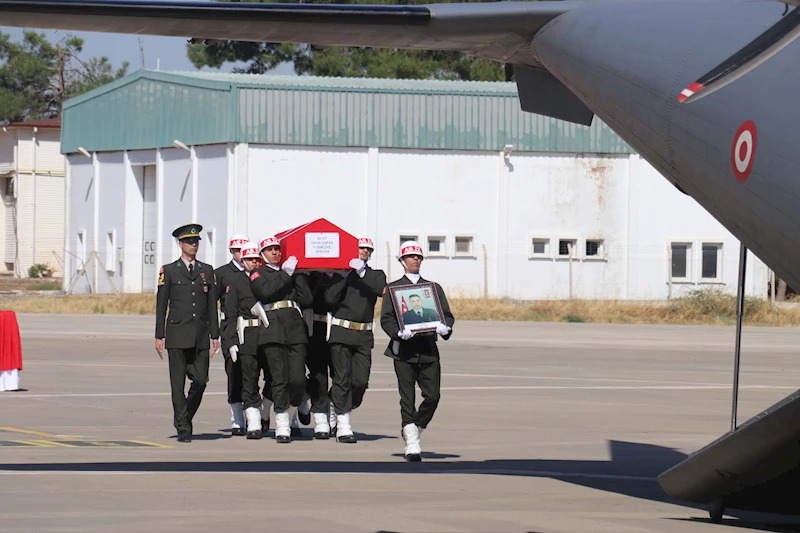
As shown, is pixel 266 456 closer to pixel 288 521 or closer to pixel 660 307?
pixel 288 521

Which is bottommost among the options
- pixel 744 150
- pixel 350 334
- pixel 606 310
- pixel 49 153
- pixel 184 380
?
pixel 606 310

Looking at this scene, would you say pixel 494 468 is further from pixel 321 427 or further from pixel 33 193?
pixel 33 193

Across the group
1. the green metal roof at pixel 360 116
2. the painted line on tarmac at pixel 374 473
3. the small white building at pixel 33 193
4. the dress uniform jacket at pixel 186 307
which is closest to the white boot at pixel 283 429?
the dress uniform jacket at pixel 186 307

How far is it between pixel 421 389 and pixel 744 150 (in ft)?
17.5

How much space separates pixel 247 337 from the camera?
1423cm

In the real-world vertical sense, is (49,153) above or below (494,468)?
above

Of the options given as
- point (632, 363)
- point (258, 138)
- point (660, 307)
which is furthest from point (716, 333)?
point (258, 138)

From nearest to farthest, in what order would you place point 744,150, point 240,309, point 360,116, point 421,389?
point 744,150
point 421,389
point 240,309
point 360,116

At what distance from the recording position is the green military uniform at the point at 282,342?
1384 cm

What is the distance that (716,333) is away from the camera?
3388 centimetres

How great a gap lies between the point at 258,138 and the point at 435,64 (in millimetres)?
23436

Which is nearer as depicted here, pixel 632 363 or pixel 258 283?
pixel 258 283

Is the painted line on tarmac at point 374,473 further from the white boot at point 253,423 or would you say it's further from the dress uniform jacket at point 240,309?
the dress uniform jacket at point 240,309

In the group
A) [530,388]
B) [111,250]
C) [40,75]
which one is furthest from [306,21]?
[40,75]
